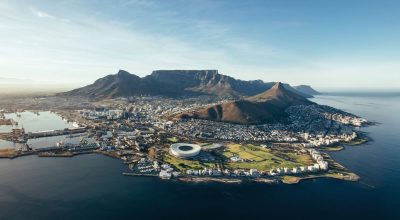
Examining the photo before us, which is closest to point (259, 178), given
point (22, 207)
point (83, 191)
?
point (83, 191)

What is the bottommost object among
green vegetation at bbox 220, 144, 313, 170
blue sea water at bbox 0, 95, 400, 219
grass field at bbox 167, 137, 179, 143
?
blue sea water at bbox 0, 95, 400, 219

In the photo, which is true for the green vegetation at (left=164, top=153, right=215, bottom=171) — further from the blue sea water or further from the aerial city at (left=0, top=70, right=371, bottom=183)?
the blue sea water

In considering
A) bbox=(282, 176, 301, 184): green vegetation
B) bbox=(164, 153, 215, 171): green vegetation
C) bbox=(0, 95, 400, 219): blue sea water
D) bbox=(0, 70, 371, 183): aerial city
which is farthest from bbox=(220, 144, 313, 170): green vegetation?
bbox=(0, 95, 400, 219): blue sea water

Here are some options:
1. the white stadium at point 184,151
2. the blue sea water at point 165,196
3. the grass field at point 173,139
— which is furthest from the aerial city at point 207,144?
the blue sea water at point 165,196

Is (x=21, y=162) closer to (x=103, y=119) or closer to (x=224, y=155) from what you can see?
(x=224, y=155)

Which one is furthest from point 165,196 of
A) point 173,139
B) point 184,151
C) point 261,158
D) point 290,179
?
point 173,139

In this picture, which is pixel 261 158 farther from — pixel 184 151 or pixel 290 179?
pixel 184 151

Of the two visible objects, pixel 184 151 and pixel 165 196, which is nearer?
pixel 165 196
